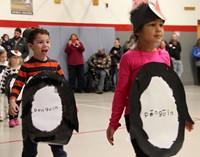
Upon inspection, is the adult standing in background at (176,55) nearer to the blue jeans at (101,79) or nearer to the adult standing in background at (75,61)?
the blue jeans at (101,79)

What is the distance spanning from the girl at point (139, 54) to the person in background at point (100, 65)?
30.1ft

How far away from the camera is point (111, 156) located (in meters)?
4.26

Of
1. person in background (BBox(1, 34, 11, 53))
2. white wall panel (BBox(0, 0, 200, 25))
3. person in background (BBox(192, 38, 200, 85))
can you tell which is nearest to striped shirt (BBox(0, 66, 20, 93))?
person in background (BBox(1, 34, 11, 53))

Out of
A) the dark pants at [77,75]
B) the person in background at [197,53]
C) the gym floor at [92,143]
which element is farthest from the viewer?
the person in background at [197,53]

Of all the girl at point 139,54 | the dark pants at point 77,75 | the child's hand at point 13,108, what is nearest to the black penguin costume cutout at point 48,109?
the child's hand at point 13,108

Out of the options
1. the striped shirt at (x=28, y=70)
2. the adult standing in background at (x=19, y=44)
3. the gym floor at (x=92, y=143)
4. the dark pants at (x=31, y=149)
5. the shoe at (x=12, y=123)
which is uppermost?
the striped shirt at (x=28, y=70)

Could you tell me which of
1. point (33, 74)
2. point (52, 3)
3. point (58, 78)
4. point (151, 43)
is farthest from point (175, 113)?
point (52, 3)

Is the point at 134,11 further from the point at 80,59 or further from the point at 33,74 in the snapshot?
the point at 80,59

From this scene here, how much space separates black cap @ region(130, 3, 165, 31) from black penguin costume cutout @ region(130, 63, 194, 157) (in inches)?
12.3

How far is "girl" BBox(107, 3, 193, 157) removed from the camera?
8.18ft

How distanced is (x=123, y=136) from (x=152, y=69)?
3.07 meters

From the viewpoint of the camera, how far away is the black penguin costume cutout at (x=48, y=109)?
113 inches

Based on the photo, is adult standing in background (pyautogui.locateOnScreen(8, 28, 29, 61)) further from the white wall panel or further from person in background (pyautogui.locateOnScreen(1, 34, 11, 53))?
the white wall panel

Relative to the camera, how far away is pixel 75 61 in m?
12.2
